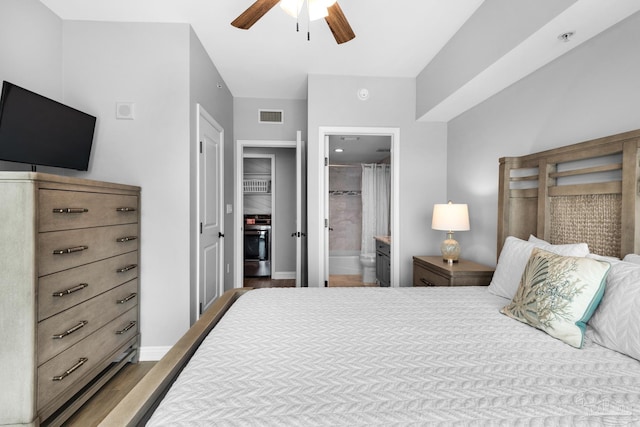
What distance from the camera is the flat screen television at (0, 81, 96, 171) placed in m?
1.65

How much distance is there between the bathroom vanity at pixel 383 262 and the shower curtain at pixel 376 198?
4.26ft

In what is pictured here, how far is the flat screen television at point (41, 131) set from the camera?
5.43ft

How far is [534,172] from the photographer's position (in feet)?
7.16

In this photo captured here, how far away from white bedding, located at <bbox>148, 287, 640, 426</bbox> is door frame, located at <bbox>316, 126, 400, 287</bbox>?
1.90m

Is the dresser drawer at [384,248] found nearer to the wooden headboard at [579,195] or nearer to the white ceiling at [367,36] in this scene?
the white ceiling at [367,36]

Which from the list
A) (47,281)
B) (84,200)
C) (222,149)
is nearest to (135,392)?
(47,281)

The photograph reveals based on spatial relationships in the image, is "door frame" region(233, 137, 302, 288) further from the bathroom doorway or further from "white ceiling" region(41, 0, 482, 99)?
the bathroom doorway

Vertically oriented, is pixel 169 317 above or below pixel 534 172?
below

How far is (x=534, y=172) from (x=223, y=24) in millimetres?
2633

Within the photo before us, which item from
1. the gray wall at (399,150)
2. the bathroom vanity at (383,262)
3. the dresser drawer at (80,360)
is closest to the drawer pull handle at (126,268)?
the dresser drawer at (80,360)

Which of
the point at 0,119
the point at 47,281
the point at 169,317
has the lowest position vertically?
the point at 169,317

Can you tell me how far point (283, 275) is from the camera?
210 inches

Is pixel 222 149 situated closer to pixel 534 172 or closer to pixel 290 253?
pixel 290 253

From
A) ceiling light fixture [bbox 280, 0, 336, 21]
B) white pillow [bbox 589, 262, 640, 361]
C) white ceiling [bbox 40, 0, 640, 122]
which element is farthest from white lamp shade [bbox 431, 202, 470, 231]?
ceiling light fixture [bbox 280, 0, 336, 21]
